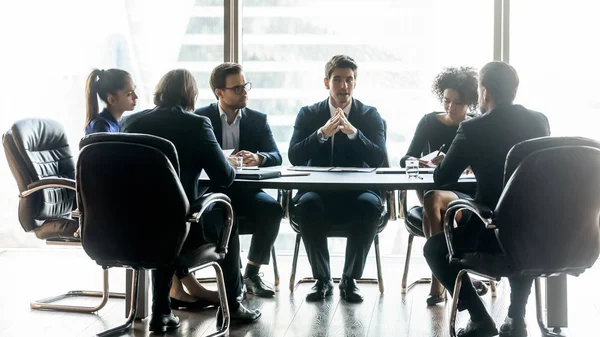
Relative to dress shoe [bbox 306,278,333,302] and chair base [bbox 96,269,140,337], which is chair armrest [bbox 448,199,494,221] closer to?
dress shoe [bbox 306,278,333,302]

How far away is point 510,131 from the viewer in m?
3.24

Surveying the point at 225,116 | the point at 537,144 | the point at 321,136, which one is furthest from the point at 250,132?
the point at 537,144

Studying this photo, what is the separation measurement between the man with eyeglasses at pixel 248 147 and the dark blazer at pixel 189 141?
0.53 meters

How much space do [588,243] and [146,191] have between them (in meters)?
1.75

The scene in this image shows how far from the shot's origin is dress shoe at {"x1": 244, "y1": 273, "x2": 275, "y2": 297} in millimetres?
4305

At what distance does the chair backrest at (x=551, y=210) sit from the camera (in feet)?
9.37

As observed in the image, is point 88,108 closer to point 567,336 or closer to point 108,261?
point 108,261

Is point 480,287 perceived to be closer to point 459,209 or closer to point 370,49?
point 459,209

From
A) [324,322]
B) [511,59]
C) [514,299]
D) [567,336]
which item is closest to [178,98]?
[324,322]

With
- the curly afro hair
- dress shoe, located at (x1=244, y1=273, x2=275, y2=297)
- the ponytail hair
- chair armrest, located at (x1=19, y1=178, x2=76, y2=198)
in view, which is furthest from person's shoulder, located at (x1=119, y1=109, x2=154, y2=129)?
the curly afro hair

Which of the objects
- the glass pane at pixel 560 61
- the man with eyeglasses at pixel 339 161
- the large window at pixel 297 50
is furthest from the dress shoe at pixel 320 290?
the glass pane at pixel 560 61

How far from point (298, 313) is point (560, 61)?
2651mm

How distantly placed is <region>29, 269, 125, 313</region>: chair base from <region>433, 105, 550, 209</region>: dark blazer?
73.3 inches

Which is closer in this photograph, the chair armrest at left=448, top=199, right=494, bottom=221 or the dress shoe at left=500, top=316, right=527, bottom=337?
the chair armrest at left=448, top=199, right=494, bottom=221
